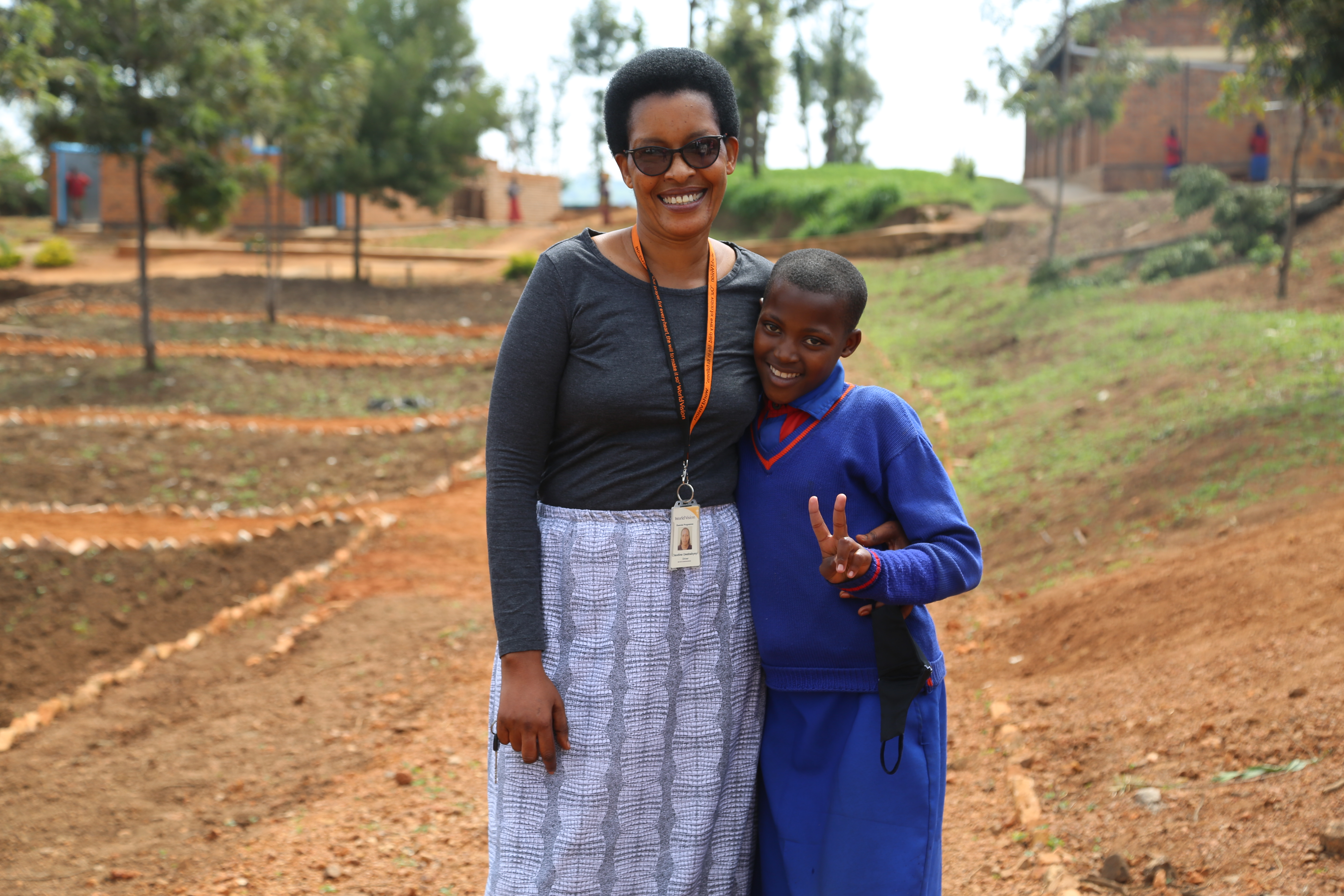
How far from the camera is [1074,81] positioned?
1698cm

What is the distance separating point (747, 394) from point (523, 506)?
→ 45 centimetres

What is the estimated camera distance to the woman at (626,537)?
1896 millimetres

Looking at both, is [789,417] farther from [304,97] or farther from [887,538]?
[304,97]

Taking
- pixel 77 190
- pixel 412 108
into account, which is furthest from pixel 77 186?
pixel 412 108

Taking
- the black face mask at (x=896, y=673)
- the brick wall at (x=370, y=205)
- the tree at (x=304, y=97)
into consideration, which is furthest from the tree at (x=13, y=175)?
the brick wall at (x=370, y=205)

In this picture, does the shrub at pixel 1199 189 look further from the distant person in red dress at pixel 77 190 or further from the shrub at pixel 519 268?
the distant person in red dress at pixel 77 190

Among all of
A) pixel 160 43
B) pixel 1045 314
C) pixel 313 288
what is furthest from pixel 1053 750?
pixel 313 288

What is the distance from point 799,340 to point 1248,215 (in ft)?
42.4

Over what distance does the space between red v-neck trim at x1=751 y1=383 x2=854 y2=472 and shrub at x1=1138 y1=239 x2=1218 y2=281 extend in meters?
12.7

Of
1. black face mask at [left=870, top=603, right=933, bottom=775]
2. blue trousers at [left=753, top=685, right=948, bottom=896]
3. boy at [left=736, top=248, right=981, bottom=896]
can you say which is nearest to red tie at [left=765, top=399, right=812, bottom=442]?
boy at [left=736, top=248, right=981, bottom=896]

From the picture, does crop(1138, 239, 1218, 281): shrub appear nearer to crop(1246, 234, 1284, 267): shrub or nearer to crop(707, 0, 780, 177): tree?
crop(1246, 234, 1284, 267): shrub

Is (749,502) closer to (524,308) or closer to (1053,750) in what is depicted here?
(524,308)

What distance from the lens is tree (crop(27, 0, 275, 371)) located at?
11258 mm

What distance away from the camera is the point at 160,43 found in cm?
1159
